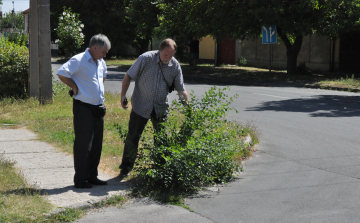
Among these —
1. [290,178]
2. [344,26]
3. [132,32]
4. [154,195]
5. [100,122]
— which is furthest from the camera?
[132,32]

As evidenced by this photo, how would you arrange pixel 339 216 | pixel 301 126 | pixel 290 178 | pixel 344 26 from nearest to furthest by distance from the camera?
pixel 339 216 < pixel 290 178 < pixel 301 126 < pixel 344 26

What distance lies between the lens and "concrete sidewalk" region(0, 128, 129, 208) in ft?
16.2

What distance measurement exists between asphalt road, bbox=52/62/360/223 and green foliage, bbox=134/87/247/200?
9.2 inches

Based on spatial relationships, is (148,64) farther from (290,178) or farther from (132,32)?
(132,32)

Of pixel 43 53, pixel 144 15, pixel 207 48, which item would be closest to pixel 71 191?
pixel 43 53

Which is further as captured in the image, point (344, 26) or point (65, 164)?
point (344, 26)

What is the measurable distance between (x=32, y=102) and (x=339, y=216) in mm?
9185

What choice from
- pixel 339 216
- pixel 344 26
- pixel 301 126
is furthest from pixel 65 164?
pixel 344 26

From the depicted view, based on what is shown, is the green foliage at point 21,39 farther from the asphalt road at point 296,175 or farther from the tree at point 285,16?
the tree at point 285,16

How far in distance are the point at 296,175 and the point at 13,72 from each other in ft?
31.0

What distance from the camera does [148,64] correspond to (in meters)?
5.68

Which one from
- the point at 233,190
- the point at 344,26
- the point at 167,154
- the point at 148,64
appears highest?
the point at 344,26

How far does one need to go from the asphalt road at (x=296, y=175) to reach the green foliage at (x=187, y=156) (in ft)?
0.77

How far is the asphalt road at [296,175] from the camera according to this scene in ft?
15.4
